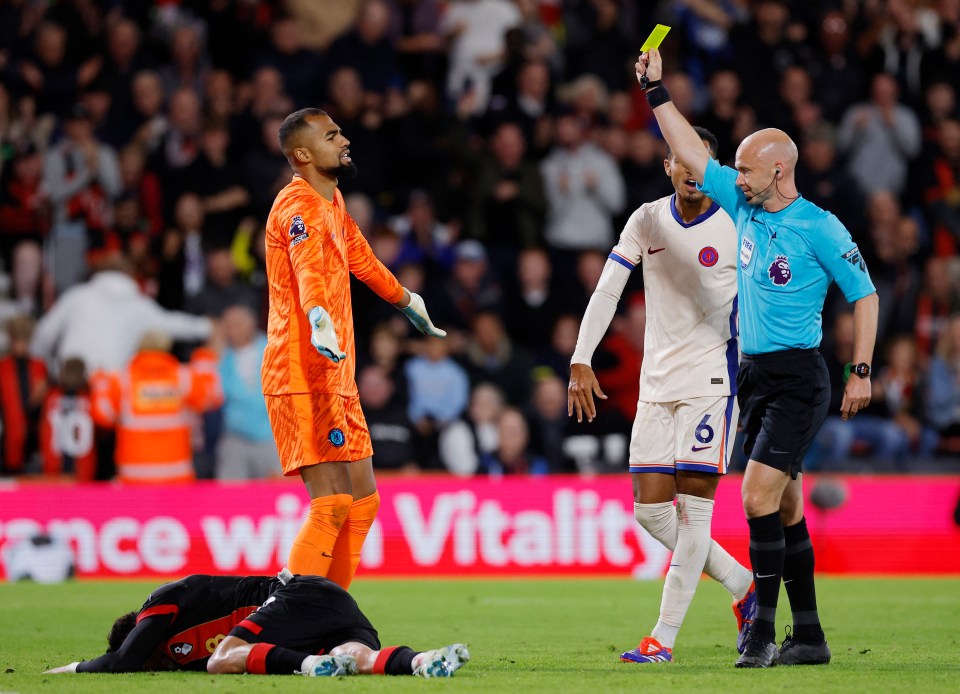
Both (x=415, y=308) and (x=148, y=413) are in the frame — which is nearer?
(x=415, y=308)

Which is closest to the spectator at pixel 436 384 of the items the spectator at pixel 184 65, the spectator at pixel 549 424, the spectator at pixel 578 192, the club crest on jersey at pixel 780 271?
the spectator at pixel 549 424

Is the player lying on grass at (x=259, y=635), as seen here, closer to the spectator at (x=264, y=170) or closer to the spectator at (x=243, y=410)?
the spectator at (x=243, y=410)

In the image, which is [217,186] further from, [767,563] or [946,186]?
[767,563]

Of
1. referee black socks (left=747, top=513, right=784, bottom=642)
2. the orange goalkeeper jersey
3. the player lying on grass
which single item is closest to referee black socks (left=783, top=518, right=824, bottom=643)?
referee black socks (left=747, top=513, right=784, bottom=642)

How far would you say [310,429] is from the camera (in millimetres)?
7020

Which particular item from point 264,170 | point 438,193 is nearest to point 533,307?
point 438,193

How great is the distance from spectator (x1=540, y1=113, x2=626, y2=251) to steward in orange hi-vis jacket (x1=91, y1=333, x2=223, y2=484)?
451 cm

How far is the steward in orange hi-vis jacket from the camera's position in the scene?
43.8ft

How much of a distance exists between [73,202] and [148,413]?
2743 mm

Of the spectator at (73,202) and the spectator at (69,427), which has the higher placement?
the spectator at (73,202)

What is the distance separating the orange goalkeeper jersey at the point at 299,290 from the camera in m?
7.00

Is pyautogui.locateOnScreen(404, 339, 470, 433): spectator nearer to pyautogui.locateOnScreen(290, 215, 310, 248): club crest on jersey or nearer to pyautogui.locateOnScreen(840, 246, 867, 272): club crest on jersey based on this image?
pyautogui.locateOnScreen(290, 215, 310, 248): club crest on jersey

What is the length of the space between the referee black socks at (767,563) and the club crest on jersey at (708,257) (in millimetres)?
1302

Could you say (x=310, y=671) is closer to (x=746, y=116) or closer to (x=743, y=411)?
(x=743, y=411)
